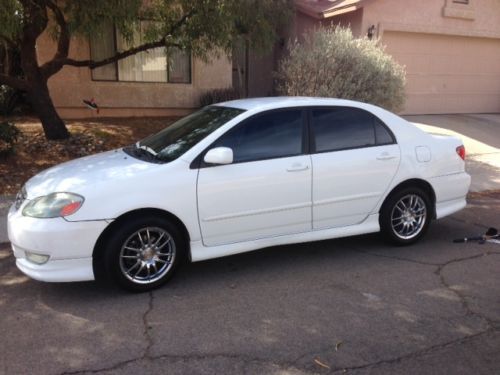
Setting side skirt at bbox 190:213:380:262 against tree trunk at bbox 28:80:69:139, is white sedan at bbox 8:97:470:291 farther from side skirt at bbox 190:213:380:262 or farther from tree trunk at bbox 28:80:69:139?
tree trunk at bbox 28:80:69:139

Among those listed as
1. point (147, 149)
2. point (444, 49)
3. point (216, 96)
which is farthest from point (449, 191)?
point (444, 49)

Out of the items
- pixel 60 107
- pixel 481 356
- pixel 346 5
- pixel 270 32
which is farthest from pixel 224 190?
pixel 346 5

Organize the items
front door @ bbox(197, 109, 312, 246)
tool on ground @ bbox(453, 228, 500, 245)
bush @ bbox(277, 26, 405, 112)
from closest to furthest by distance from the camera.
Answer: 1. front door @ bbox(197, 109, 312, 246)
2. tool on ground @ bbox(453, 228, 500, 245)
3. bush @ bbox(277, 26, 405, 112)

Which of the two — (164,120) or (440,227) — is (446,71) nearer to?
(164,120)

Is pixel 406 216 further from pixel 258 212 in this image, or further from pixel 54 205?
pixel 54 205

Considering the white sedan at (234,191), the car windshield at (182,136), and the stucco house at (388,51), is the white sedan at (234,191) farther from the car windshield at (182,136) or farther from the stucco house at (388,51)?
the stucco house at (388,51)

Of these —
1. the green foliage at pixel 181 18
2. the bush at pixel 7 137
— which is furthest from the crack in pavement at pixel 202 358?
the bush at pixel 7 137

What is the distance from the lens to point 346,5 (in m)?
13.2

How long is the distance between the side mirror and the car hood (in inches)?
18.9

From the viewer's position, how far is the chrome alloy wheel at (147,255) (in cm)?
413

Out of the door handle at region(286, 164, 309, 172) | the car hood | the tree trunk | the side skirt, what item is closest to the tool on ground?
the side skirt

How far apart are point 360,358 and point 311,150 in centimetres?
213

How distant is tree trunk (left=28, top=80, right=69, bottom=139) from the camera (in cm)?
907

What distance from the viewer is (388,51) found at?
14.0 meters
